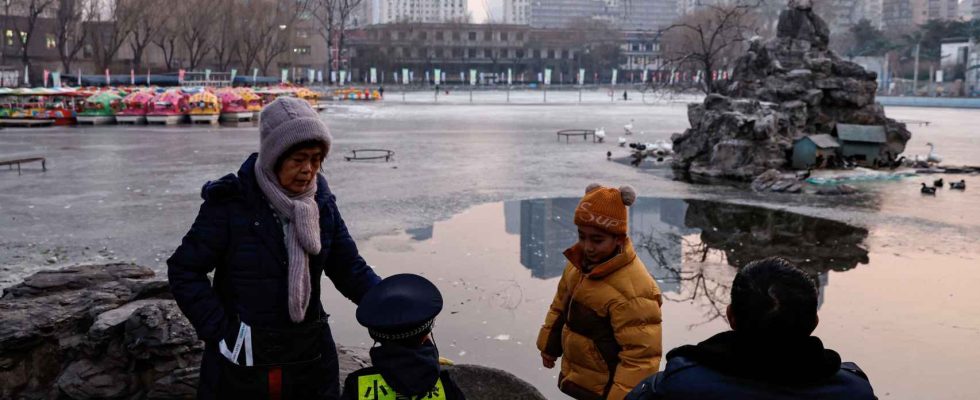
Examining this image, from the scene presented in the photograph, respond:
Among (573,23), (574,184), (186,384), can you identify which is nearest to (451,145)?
(574,184)

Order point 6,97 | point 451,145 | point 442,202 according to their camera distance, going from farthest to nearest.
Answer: point 6,97 < point 451,145 < point 442,202

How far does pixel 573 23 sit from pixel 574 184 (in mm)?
113004

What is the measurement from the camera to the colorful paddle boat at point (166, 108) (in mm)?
35562

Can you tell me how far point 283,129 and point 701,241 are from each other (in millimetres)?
8822

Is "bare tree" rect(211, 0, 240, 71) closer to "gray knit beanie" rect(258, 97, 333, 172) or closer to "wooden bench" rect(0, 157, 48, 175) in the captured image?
"wooden bench" rect(0, 157, 48, 175)

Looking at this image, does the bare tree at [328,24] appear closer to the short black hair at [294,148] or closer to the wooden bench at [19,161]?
the wooden bench at [19,161]

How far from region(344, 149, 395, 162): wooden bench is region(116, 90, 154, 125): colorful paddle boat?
59.5ft

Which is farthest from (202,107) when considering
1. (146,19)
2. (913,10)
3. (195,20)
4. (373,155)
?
(913,10)

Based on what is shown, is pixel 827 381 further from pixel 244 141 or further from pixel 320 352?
pixel 244 141

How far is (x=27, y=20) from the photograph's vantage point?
59.8 m

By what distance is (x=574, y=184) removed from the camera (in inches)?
640

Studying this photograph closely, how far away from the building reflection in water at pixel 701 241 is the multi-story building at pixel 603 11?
166m

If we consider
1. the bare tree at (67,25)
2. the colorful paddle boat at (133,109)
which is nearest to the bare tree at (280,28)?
the bare tree at (67,25)

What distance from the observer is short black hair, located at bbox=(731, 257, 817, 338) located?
6.70 ft
